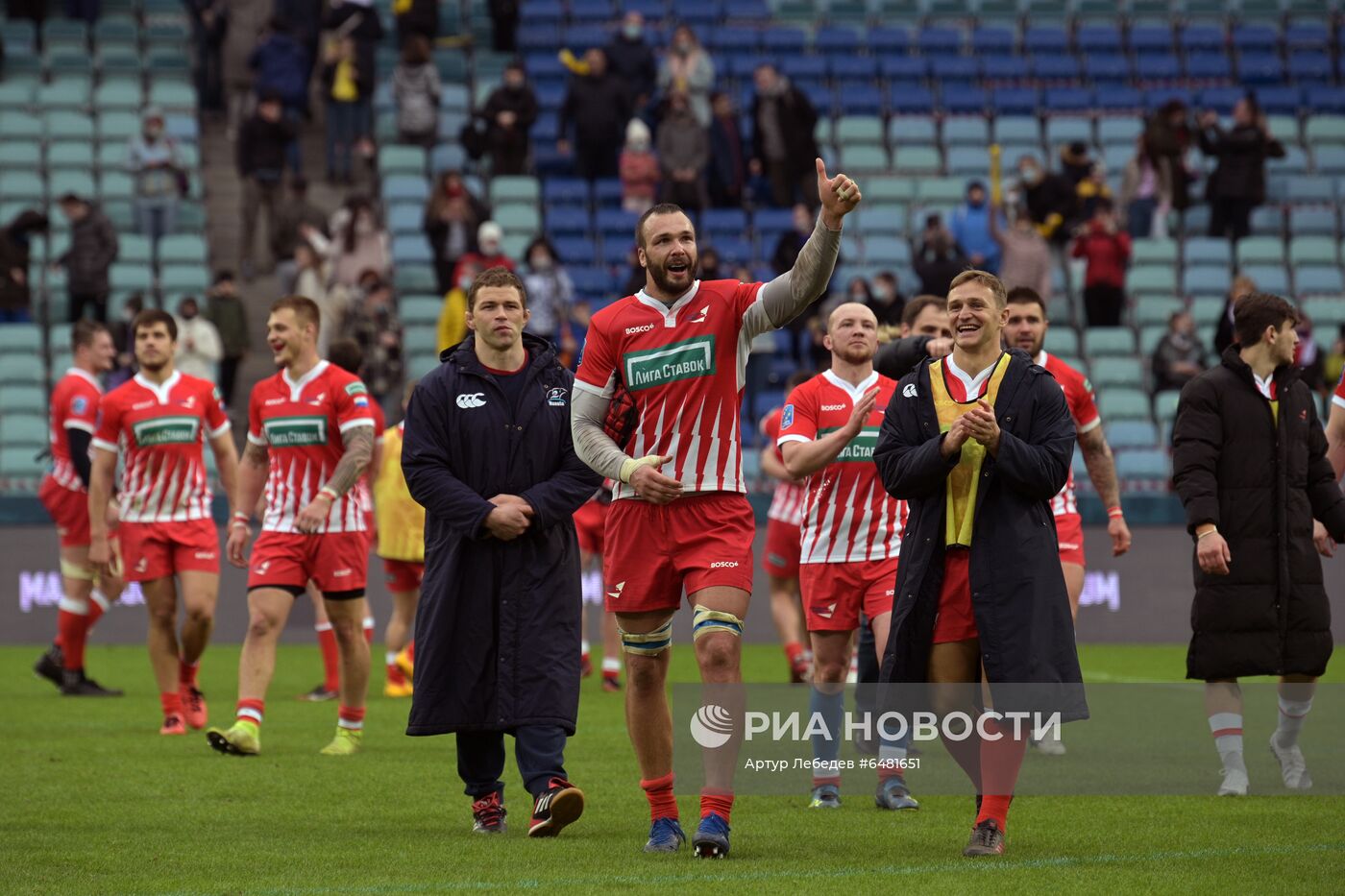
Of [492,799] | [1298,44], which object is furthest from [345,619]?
[1298,44]

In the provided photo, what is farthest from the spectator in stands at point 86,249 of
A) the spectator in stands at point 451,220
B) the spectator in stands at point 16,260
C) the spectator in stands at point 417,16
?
the spectator in stands at point 417,16

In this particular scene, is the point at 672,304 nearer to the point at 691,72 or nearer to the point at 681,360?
the point at 681,360

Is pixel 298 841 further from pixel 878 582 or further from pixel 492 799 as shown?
pixel 878 582

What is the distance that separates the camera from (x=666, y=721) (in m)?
7.30

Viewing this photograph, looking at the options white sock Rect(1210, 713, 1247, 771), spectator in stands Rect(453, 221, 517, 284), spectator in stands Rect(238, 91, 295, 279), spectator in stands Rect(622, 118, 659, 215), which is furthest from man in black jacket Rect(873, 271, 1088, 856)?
spectator in stands Rect(622, 118, 659, 215)

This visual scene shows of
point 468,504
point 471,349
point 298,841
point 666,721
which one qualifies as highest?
point 471,349

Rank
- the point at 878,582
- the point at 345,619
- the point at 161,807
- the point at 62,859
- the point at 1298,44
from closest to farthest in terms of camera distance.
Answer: the point at 62,859
the point at 161,807
the point at 878,582
the point at 345,619
the point at 1298,44

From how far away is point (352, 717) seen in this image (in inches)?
416

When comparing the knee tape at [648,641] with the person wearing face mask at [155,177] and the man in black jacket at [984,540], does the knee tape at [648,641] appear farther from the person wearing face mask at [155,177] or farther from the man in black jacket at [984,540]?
the person wearing face mask at [155,177]

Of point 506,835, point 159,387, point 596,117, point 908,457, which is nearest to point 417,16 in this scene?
point 596,117

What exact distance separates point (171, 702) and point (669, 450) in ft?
18.0

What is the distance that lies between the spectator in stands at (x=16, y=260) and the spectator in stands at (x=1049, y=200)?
1158 centimetres

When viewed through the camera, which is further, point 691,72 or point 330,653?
point 691,72

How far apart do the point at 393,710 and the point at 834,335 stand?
5129mm
